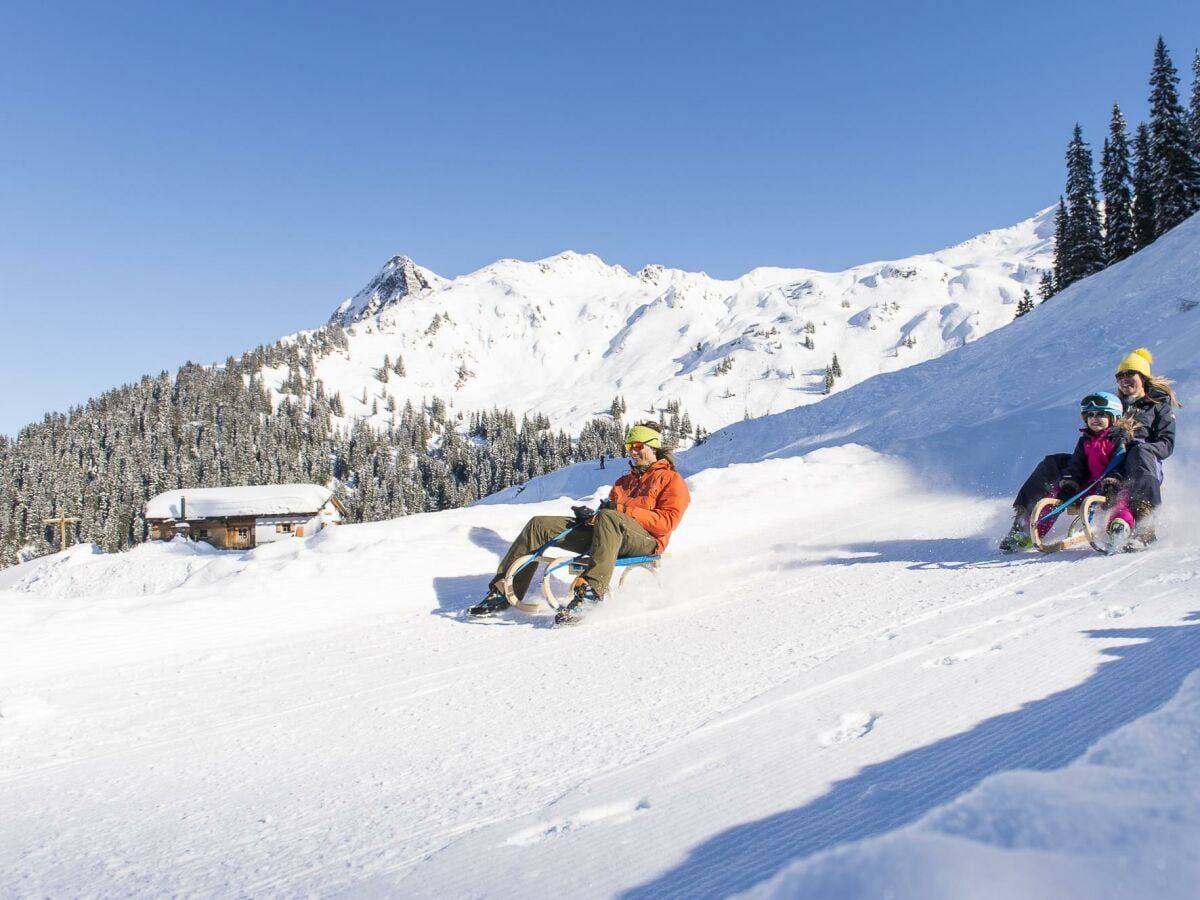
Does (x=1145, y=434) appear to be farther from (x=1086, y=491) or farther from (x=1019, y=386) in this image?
(x=1019, y=386)

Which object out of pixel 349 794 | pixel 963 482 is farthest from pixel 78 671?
pixel 963 482

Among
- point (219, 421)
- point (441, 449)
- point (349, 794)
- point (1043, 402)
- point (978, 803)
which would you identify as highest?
point (219, 421)

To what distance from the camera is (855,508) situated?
10750 mm

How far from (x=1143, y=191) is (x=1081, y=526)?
47.2 metres

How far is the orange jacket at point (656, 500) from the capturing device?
6.65 m

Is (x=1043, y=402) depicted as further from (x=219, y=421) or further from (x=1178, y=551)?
(x=219, y=421)

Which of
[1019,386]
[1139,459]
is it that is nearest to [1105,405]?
[1139,459]

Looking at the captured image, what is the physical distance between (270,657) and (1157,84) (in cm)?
5361

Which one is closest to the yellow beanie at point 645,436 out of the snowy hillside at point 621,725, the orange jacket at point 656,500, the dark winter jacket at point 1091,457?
the orange jacket at point 656,500

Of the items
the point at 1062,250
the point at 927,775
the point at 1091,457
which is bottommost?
the point at 927,775

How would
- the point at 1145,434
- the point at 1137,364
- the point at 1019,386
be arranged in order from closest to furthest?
1. the point at 1145,434
2. the point at 1137,364
3. the point at 1019,386

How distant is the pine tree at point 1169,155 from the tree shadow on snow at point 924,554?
42.5 meters

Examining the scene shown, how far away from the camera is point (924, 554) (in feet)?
23.2

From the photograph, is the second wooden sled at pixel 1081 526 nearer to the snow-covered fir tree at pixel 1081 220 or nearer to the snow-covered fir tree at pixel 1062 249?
the snow-covered fir tree at pixel 1081 220
